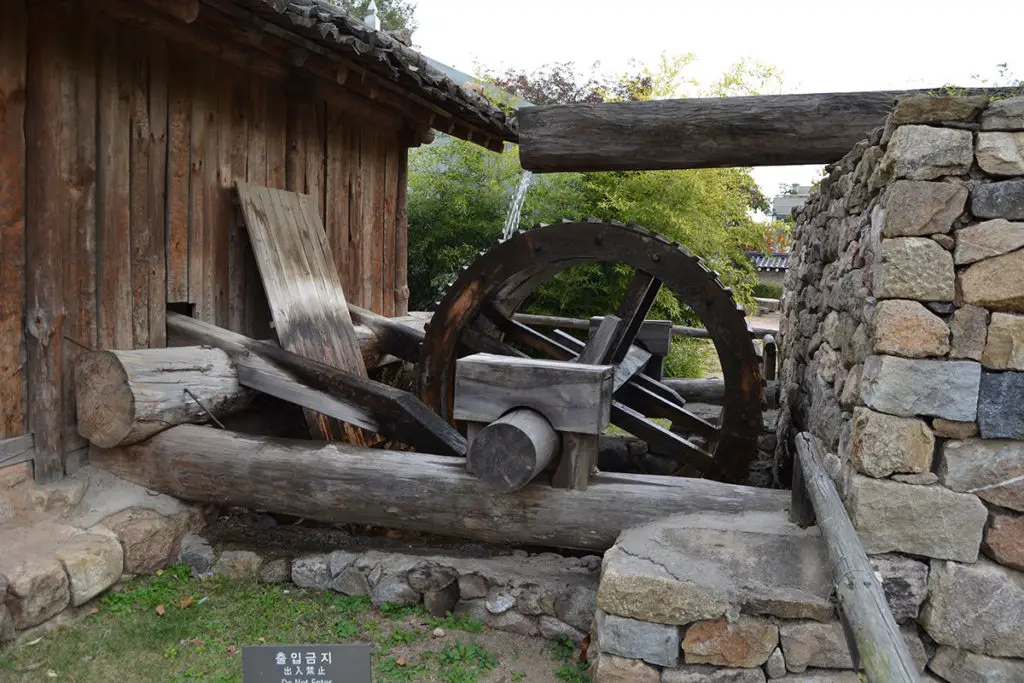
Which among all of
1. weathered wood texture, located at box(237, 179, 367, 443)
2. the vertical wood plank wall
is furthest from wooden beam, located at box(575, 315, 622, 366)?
the vertical wood plank wall

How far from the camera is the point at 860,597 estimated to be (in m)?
1.68

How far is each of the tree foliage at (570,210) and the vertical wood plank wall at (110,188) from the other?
4.73 metres

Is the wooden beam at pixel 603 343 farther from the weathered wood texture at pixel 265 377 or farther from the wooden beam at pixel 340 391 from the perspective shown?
the weathered wood texture at pixel 265 377

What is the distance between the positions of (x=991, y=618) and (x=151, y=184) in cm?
380

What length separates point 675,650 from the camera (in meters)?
2.35

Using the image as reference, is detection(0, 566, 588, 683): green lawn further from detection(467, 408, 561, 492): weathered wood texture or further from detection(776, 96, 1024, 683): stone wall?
detection(776, 96, 1024, 683): stone wall

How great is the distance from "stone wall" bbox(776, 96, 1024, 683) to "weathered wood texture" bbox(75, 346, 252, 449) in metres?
2.74

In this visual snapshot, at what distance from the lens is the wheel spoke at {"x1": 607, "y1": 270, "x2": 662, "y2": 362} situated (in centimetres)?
445

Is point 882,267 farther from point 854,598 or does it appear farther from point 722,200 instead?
point 722,200

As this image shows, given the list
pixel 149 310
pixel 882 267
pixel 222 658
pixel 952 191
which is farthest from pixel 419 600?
pixel 952 191

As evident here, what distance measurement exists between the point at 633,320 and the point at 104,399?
2.83 m

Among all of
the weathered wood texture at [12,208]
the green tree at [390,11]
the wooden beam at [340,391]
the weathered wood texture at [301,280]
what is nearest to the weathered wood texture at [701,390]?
the weathered wood texture at [301,280]

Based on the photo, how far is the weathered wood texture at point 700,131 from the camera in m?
3.63

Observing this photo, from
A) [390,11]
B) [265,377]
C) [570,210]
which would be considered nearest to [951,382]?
[265,377]
